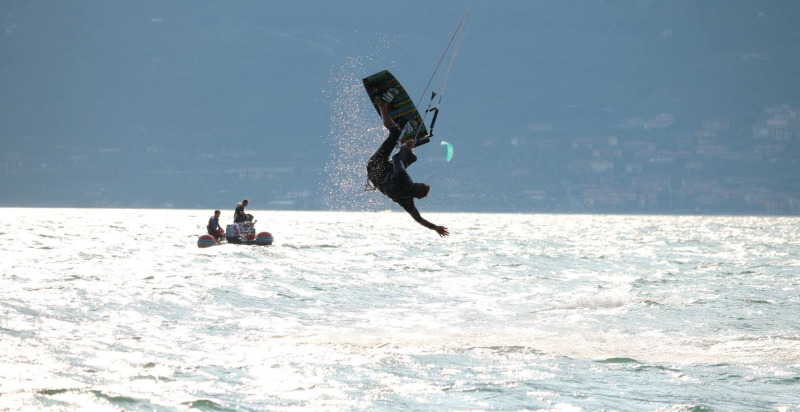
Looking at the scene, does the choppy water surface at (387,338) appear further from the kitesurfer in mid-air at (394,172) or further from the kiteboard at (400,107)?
the kiteboard at (400,107)

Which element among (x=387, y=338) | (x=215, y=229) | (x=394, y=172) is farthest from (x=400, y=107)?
(x=215, y=229)

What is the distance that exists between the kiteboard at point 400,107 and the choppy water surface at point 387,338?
3.11m

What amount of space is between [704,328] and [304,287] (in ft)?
31.9

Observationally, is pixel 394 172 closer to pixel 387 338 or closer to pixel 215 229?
pixel 387 338

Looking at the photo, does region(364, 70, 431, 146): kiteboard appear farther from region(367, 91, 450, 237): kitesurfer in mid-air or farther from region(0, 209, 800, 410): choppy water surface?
region(0, 209, 800, 410): choppy water surface

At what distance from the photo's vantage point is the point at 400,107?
12625 millimetres

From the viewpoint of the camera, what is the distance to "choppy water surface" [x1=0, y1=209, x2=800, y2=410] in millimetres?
10383

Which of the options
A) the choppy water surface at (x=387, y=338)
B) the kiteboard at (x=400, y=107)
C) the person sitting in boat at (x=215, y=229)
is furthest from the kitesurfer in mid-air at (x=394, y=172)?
the person sitting in boat at (x=215, y=229)

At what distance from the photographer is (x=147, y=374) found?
36.1 feet

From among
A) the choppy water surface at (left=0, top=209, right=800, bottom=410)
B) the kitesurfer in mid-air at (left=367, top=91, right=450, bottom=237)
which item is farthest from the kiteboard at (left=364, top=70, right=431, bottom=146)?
the choppy water surface at (left=0, top=209, right=800, bottom=410)

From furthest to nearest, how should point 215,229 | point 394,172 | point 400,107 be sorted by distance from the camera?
point 215,229
point 400,107
point 394,172

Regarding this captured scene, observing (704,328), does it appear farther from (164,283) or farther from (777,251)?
(777,251)

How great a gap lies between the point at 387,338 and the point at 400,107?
3.93m

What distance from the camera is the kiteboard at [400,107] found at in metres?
12.2
